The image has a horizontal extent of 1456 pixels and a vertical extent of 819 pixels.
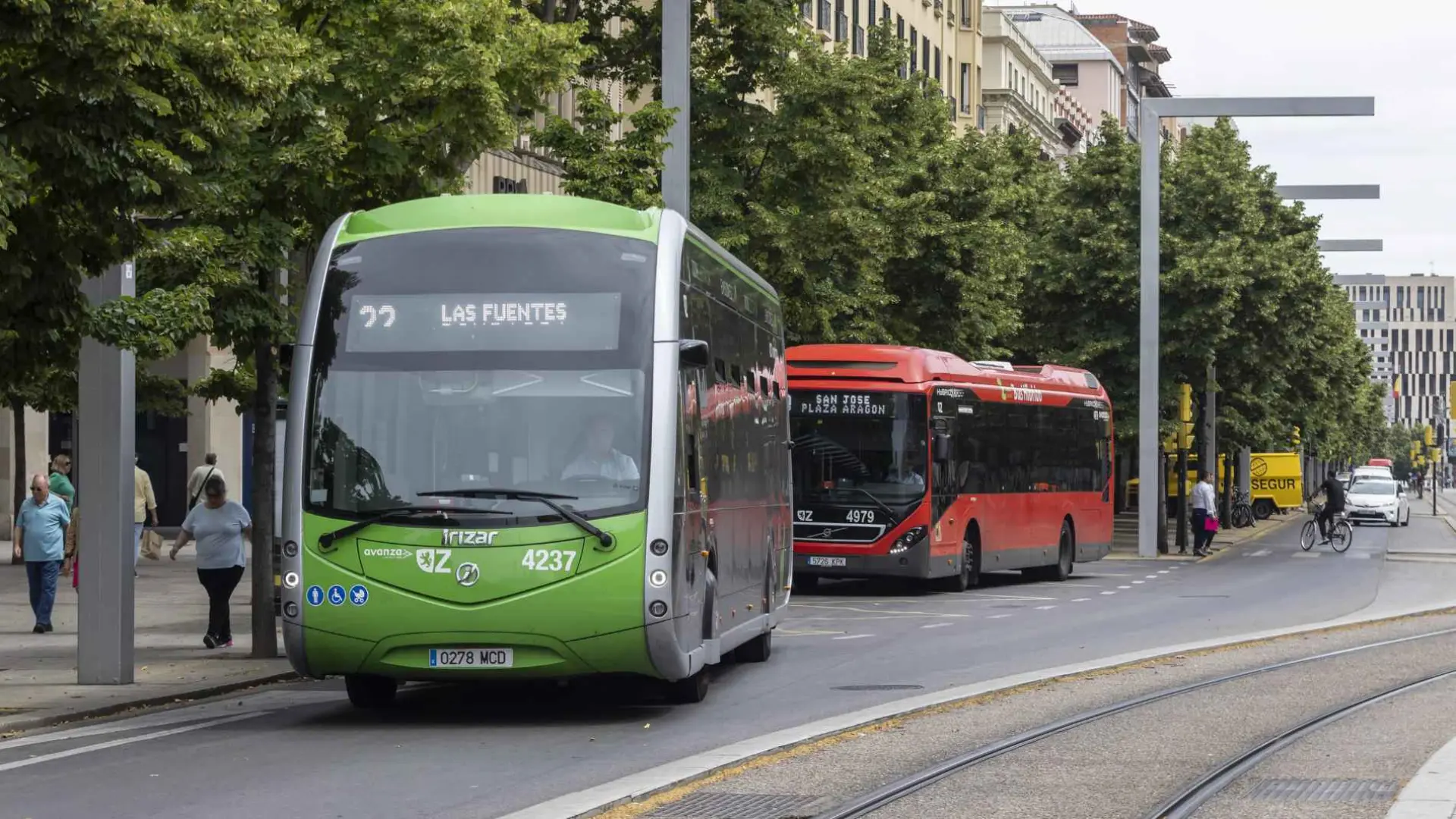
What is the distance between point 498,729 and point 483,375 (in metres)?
2.18

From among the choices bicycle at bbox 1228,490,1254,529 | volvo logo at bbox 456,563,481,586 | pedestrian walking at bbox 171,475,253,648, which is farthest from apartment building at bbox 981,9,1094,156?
volvo logo at bbox 456,563,481,586

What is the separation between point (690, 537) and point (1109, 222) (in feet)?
125

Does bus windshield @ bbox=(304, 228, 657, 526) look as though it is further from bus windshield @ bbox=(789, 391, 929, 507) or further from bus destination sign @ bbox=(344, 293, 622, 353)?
bus windshield @ bbox=(789, 391, 929, 507)

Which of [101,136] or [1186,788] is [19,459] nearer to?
[101,136]

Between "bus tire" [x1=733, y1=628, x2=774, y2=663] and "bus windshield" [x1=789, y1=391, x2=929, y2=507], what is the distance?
1044cm

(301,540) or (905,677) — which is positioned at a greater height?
(301,540)

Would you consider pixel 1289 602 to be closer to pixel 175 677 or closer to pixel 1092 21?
pixel 175 677

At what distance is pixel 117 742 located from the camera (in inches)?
524

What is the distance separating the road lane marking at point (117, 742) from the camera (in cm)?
1226

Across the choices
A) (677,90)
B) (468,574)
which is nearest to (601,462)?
(468,574)

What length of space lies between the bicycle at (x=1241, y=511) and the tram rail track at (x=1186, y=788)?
51121mm

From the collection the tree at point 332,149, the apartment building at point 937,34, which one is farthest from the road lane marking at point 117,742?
the apartment building at point 937,34

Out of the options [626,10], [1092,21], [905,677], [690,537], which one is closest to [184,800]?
[690,537]

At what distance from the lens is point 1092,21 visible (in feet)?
434
